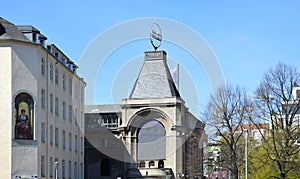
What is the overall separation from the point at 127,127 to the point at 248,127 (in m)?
33.3

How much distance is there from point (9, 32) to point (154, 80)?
168 ft

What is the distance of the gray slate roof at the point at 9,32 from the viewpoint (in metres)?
55.5

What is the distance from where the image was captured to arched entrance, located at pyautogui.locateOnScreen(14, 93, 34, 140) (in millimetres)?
55156

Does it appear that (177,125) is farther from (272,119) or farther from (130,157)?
(272,119)

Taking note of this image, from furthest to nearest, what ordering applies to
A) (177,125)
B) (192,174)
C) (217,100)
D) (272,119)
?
(177,125)
(192,174)
(217,100)
(272,119)

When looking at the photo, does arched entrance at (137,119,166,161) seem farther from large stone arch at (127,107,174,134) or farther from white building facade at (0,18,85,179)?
white building facade at (0,18,85,179)

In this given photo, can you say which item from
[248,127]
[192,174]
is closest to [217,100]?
[248,127]

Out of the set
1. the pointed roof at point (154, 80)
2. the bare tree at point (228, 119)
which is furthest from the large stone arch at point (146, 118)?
the bare tree at point (228, 119)

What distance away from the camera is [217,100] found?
198 feet

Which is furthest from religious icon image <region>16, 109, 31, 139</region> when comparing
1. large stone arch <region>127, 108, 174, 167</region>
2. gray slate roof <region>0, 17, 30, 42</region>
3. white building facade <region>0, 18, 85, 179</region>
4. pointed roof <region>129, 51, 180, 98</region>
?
pointed roof <region>129, 51, 180, 98</region>

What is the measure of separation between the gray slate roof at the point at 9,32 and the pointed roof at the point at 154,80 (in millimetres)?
44946

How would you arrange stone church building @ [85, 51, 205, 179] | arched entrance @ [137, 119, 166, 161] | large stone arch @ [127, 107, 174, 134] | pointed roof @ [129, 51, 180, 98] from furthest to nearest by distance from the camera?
pointed roof @ [129, 51, 180, 98]
arched entrance @ [137, 119, 166, 161]
large stone arch @ [127, 107, 174, 134]
stone church building @ [85, 51, 205, 179]

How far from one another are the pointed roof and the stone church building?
0.24m

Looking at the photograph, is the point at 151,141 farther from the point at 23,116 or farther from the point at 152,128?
the point at 23,116
